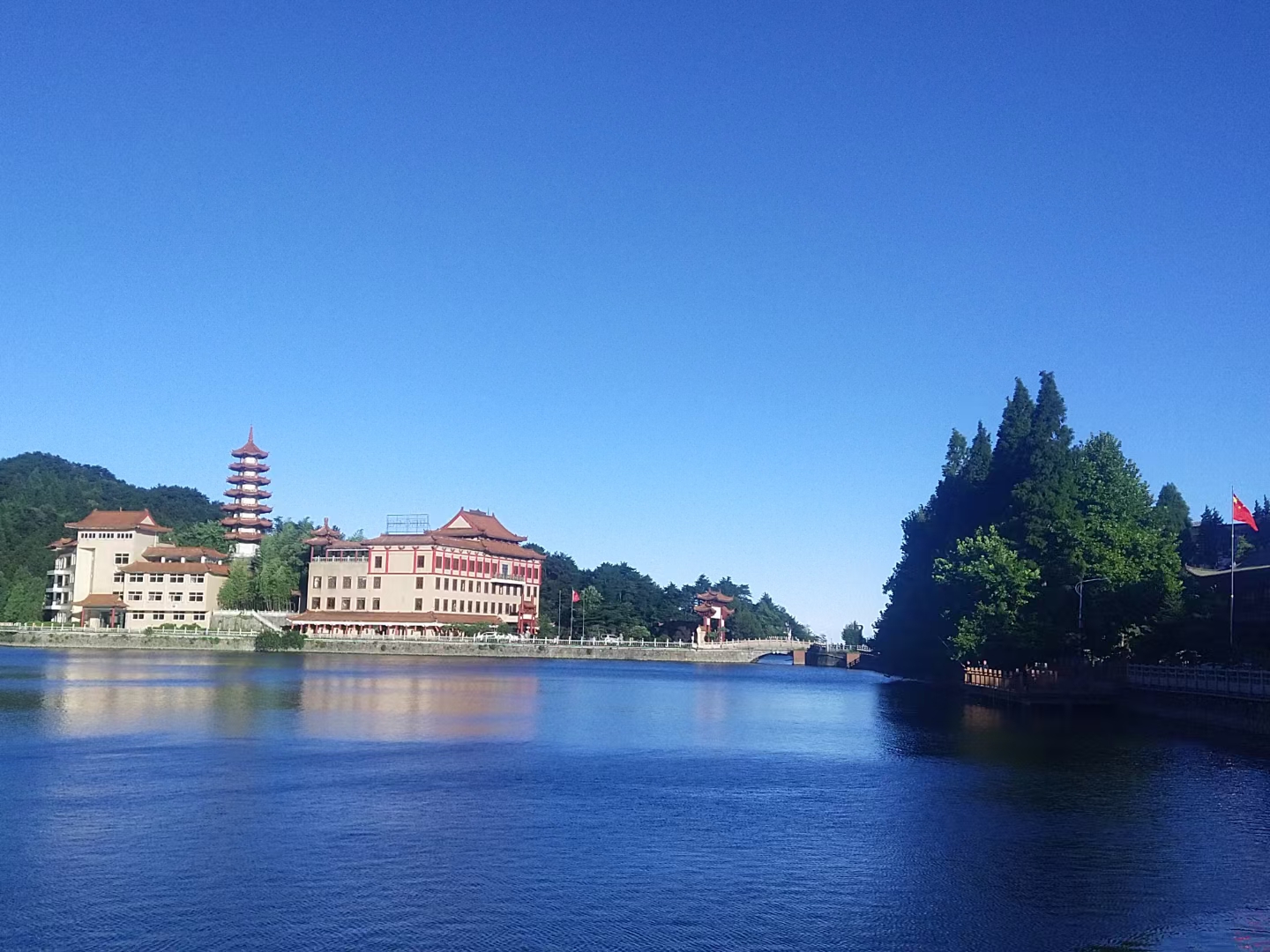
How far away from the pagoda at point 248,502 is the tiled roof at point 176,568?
13.2 m

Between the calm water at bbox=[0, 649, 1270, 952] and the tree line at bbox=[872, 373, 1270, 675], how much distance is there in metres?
10.3

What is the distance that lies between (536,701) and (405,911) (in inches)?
1615

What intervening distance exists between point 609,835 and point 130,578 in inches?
4522

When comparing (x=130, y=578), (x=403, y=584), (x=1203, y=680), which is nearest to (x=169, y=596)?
(x=130, y=578)

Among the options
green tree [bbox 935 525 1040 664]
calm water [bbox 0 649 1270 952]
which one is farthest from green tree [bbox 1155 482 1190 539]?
calm water [bbox 0 649 1270 952]

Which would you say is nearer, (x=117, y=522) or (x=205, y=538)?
(x=117, y=522)

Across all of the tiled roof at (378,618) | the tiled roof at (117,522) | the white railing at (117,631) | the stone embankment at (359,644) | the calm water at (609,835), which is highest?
the tiled roof at (117,522)

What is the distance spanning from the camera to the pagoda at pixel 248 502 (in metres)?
139

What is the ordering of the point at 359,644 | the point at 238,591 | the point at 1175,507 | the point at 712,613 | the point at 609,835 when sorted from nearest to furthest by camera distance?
the point at 609,835
the point at 1175,507
the point at 359,644
the point at 238,591
the point at 712,613

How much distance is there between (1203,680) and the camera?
158 feet

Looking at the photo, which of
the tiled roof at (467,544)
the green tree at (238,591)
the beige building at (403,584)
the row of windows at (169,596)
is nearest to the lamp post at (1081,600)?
the beige building at (403,584)

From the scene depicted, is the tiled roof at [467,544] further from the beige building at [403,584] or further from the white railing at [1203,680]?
the white railing at [1203,680]

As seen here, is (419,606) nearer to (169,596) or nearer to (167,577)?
(169,596)

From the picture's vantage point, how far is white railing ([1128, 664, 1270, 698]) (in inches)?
1718
